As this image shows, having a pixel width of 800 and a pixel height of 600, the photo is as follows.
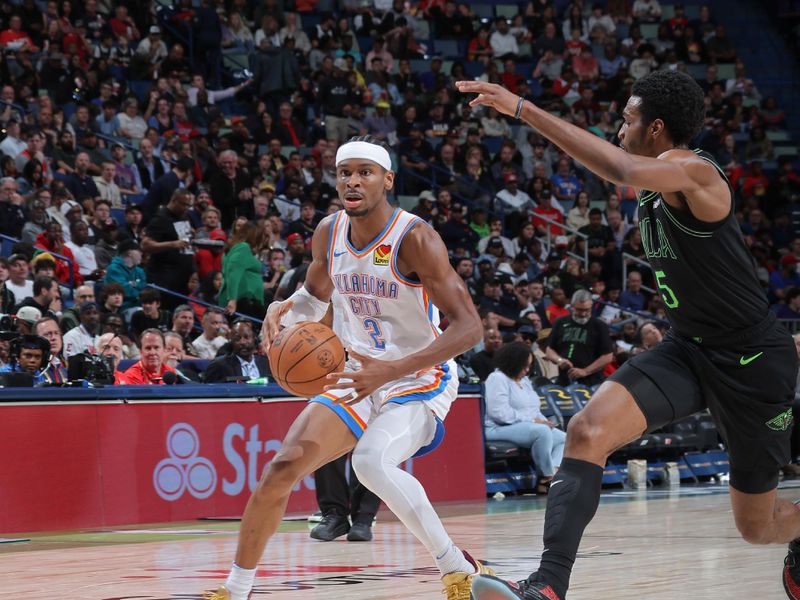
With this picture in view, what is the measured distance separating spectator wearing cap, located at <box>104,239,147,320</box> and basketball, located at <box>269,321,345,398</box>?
27.2 ft

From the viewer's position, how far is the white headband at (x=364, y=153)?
5.91 meters

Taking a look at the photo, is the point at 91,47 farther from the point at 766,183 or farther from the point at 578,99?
the point at 766,183

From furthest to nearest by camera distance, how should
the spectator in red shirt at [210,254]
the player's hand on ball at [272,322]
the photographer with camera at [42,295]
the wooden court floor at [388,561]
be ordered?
the spectator in red shirt at [210,254] < the photographer with camera at [42,295] < the wooden court floor at [388,561] < the player's hand on ball at [272,322]

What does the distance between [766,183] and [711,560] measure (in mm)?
17171

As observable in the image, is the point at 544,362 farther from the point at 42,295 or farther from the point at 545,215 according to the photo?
the point at 545,215

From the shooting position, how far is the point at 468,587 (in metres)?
5.25

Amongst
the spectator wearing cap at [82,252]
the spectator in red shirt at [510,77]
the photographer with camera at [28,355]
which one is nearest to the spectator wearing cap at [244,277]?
the spectator wearing cap at [82,252]

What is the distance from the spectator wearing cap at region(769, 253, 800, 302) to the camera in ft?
70.7

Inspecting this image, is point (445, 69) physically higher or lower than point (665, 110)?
higher

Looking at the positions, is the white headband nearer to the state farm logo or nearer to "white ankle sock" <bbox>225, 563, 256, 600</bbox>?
"white ankle sock" <bbox>225, 563, 256, 600</bbox>

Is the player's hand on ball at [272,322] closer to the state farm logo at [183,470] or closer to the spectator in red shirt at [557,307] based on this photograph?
the state farm logo at [183,470]

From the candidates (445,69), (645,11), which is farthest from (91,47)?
(645,11)

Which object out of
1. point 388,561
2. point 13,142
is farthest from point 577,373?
point 13,142

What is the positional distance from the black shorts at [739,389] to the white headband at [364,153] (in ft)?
5.24
